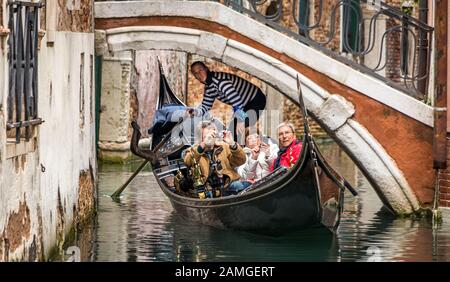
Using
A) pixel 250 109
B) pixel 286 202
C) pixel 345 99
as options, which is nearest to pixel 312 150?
pixel 286 202

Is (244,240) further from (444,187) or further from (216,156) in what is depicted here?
(444,187)

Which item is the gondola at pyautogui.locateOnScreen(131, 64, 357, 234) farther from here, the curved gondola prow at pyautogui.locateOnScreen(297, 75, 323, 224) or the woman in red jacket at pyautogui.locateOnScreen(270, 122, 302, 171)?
the woman in red jacket at pyautogui.locateOnScreen(270, 122, 302, 171)

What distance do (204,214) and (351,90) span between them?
1207 mm

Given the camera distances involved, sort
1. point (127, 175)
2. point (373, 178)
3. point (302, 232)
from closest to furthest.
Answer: point (302, 232), point (373, 178), point (127, 175)

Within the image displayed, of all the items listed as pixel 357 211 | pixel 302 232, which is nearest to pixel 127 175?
pixel 357 211

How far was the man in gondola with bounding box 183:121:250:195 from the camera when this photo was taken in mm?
10469

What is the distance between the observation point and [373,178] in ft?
34.6

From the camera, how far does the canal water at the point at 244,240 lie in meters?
9.08

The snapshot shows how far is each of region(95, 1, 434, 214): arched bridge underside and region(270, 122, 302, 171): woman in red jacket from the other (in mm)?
320

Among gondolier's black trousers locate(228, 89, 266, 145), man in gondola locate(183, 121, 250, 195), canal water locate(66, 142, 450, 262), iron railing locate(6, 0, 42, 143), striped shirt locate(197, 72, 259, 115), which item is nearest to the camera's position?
iron railing locate(6, 0, 42, 143)

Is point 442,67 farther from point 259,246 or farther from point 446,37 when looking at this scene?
point 259,246

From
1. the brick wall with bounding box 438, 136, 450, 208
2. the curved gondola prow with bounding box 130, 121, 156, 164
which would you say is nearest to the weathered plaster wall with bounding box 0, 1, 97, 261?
the curved gondola prow with bounding box 130, 121, 156, 164

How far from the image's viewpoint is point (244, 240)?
988 centimetres

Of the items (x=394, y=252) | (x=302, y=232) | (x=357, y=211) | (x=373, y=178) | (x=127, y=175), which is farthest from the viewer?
(x=127, y=175)
